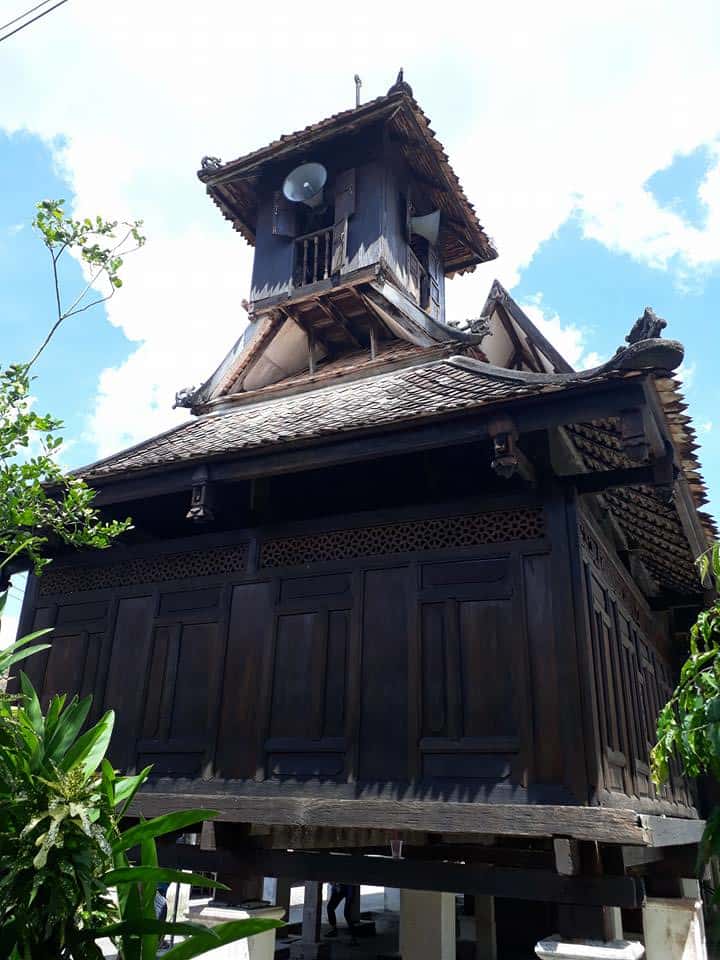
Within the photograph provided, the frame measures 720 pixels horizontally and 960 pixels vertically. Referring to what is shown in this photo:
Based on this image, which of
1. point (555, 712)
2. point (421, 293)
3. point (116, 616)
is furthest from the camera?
point (421, 293)

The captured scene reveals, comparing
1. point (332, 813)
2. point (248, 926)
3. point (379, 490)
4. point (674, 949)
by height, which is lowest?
point (674, 949)

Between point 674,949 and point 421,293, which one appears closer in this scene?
point 674,949

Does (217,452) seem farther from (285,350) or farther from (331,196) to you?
(331,196)

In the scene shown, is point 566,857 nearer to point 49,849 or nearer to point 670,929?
point 670,929

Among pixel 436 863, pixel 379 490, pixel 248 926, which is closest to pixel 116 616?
pixel 379 490

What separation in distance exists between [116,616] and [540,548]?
13.2 ft

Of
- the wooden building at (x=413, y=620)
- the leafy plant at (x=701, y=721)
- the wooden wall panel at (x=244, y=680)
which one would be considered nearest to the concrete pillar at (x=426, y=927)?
the wooden building at (x=413, y=620)

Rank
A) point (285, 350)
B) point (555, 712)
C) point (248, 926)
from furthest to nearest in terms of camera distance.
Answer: point (285, 350) < point (555, 712) < point (248, 926)

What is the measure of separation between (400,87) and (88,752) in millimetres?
9236

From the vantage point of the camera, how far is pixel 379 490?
267 inches

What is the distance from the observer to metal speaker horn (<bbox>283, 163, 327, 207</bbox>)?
10.5 meters

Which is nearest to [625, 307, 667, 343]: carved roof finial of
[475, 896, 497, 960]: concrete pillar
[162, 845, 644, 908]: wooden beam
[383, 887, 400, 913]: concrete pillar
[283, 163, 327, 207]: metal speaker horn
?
[162, 845, 644, 908]: wooden beam

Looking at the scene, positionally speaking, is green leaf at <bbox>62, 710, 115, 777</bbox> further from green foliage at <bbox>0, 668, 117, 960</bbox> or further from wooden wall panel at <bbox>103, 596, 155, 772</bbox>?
wooden wall panel at <bbox>103, 596, 155, 772</bbox>

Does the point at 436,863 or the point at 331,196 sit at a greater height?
the point at 331,196
